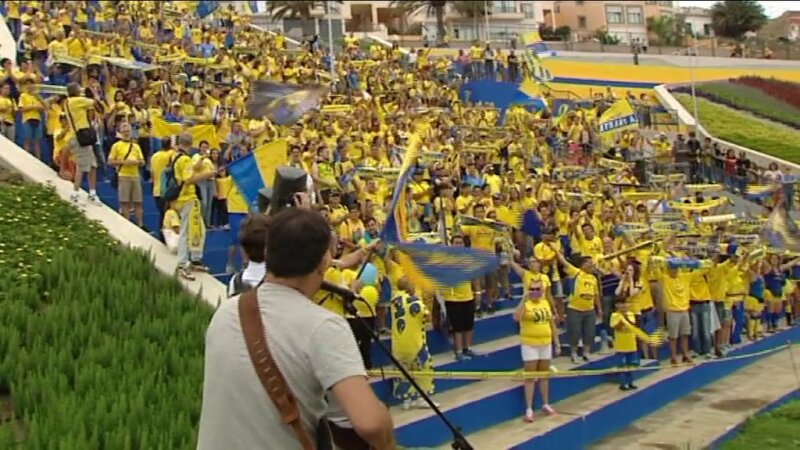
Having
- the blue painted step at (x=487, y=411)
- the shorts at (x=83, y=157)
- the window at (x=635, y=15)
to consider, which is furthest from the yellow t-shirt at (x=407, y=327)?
the window at (x=635, y=15)

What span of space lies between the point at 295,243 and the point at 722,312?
42.9ft

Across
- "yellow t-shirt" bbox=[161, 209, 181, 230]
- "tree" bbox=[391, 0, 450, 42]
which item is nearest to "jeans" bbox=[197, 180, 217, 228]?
"yellow t-shirt" bbox=[161, 209, 181, 230]

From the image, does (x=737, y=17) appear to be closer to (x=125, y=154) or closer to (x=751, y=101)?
(x=751, y=101)

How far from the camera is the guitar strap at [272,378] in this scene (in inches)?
120

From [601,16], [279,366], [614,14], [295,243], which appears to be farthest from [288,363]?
[614,14]

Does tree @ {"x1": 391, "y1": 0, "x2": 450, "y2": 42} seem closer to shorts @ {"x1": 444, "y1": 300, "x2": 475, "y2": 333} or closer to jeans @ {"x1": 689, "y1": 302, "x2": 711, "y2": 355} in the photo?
jeans @ {"x1": 689, "y1": 302, "x2": 711, "y2": 355}

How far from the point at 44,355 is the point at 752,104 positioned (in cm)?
2281

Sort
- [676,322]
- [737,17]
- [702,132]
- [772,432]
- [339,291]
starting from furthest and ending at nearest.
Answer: [737,17]
[702,132]
[676,322]
[772,432]
[339,291]

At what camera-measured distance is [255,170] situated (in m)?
11.0

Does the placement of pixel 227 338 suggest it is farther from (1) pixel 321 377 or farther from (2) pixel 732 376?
(2) pixel 732 376

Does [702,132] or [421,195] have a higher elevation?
[702,132]

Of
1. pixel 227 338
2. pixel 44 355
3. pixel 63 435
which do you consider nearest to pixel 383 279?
pixel 44 355

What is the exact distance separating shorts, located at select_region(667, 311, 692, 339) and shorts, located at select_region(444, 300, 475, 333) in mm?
3661

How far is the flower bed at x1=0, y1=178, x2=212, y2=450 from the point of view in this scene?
6496 mm
